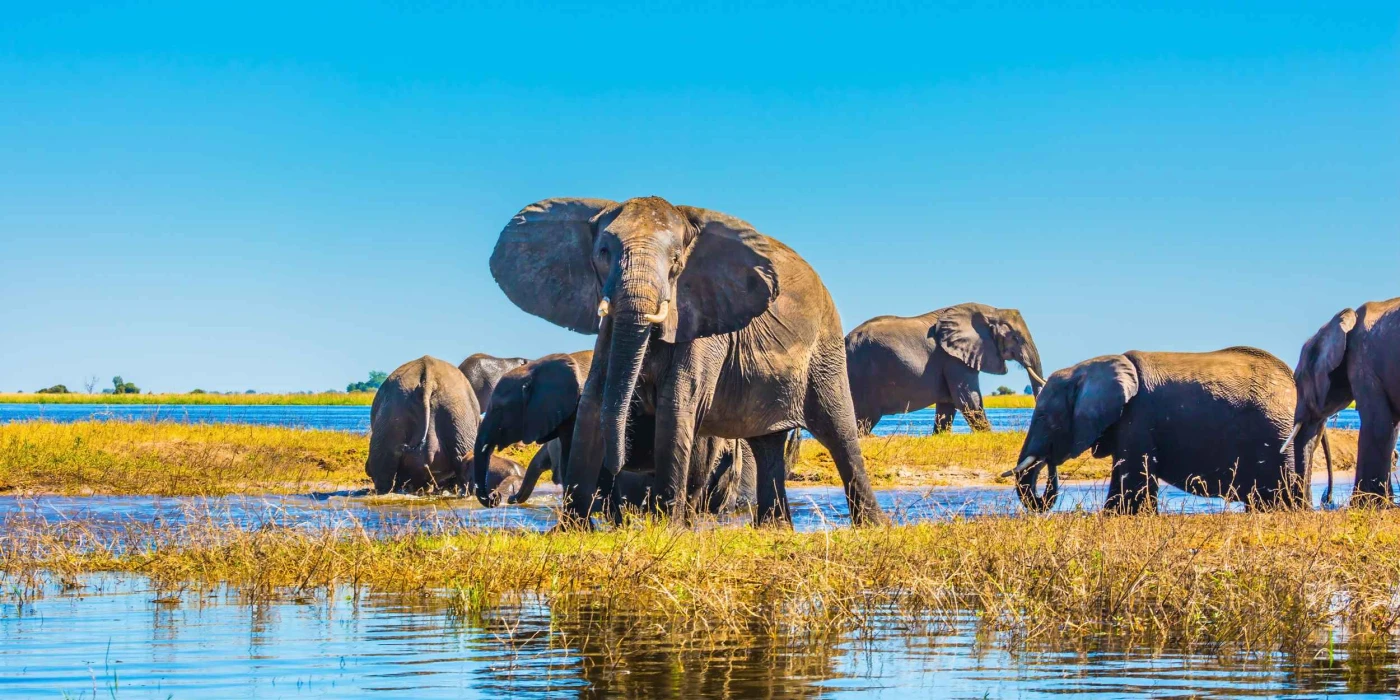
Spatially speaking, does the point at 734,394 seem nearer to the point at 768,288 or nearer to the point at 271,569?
the point at 768,288

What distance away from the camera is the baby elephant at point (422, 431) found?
59.7 feet

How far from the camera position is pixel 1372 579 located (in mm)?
7734

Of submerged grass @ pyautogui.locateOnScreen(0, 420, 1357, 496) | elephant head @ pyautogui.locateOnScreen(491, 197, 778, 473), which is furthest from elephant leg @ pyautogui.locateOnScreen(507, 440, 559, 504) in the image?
elephant head @ pyautogui.locateOnScreen(491, 197, 778, 473)

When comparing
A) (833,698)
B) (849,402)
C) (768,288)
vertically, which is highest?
(768,288)

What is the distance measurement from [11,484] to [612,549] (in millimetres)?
11794

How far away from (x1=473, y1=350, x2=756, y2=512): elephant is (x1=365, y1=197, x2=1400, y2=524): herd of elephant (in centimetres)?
2

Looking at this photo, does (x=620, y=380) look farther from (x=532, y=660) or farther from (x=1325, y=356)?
(x=1325, y=356)

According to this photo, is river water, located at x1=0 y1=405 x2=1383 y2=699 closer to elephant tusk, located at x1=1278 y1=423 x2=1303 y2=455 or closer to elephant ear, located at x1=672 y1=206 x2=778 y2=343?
elephant ear, located at x1=672 y1=206 x2=778 y2=343

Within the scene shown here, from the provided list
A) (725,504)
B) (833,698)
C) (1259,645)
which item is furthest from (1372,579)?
(725,504)

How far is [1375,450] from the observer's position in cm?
1402

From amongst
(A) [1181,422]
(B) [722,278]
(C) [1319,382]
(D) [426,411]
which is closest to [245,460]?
(D) [426,411]

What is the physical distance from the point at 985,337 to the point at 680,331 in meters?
20.1

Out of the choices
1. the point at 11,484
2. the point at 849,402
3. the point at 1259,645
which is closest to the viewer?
the point at 1259,645

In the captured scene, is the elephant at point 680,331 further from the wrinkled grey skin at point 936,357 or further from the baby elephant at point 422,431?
the wrinkled grey skin at point 936,357
